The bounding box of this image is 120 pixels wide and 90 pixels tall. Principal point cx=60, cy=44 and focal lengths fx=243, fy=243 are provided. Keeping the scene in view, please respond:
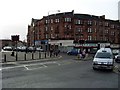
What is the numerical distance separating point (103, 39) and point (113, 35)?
9.54m

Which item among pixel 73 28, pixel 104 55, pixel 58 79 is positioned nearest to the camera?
pixel 58 79

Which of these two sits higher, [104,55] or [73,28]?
[73,28]

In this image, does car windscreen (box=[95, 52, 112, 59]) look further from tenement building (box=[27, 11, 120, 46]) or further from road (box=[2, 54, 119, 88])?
tenement building (box=[27, 11, 120, 46])

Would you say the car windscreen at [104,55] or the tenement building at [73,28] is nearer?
the car windscreen at [104,55]

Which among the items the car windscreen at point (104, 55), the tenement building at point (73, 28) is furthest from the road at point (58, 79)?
the tenement building at point (73, 28)

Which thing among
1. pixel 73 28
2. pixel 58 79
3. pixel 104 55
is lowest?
pixel 58 79

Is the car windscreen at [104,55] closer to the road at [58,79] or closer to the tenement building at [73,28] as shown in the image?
the road at [58,79]

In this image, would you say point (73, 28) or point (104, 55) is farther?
point (73, 28)

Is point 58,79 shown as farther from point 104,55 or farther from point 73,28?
point 73,28

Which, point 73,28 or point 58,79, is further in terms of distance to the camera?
point 73,28

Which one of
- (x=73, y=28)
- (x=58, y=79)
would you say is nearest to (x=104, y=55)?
(x=58, y=79)

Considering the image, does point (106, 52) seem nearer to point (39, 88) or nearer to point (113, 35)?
point (39, 88)

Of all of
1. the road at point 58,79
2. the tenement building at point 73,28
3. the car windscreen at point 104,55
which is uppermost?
the tenement building at point 73,28

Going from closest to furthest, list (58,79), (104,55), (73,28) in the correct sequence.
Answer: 1. (58,79)
2. (104,55)
3. (73,28)
